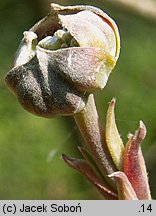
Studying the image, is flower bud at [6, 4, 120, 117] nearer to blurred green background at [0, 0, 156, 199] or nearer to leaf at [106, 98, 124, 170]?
leaf at [106, 98, 124, 170]

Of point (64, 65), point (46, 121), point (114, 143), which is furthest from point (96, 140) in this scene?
point (46, 121)

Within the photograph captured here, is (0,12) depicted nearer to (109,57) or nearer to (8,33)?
(8,33)

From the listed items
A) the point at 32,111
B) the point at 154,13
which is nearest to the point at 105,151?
the point at 32,111

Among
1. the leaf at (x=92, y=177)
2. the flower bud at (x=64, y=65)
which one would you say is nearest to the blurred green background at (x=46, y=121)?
the leaf at (x=92, y=177)

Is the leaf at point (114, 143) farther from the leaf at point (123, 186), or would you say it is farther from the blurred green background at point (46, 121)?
the blurred green background at point (46, 121)

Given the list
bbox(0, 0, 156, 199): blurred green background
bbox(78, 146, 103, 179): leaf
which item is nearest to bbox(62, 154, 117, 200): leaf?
bbox(78, 146, 103, 179): leaf

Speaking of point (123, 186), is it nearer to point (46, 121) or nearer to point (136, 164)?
point (136, 164)
